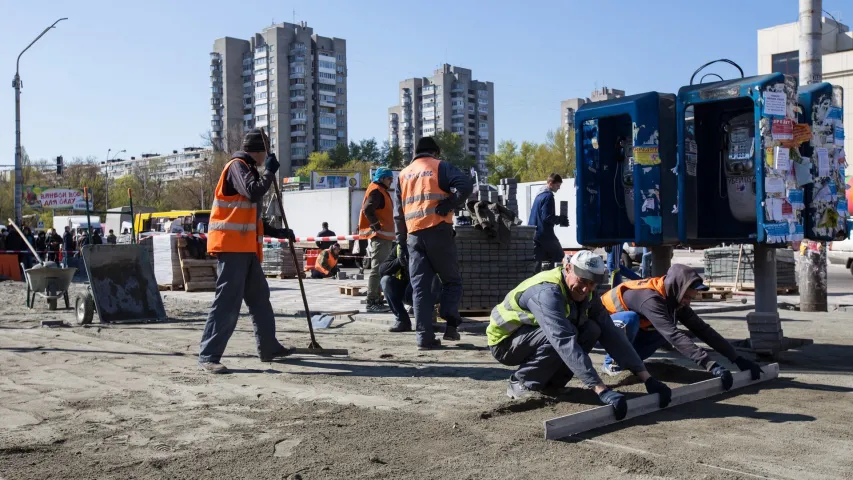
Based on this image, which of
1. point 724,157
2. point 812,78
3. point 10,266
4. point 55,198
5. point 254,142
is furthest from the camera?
point 55,198

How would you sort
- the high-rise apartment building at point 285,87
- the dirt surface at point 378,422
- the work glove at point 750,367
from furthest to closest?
the high-rise apartment building at point 285,87 < the work glove at point 750,367 < the dirt surface at point 378,422

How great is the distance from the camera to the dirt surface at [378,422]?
4.10 m

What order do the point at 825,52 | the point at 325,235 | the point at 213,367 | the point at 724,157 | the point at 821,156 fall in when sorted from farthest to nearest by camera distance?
the point at 825,52
the point at 325,235
the point at 724,157
the point at 821,156
the point at 213,367

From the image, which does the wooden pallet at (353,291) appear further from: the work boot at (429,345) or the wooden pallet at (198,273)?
the work boot at (429,345)

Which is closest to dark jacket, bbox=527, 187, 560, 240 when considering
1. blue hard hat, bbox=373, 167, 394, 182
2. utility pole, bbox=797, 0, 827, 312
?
blue hard hat, bbox=373, 167, 394, 182

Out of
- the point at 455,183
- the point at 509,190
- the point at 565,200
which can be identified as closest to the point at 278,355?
the point at 455,183

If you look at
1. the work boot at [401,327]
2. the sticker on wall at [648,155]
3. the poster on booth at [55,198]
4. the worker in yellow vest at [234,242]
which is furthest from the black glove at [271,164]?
the poster on booth at [55,198]

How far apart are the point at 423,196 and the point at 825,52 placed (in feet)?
167

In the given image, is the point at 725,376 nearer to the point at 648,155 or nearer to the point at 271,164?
the point at 648,155

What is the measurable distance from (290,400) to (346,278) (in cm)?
1606

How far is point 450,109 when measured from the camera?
537 ft

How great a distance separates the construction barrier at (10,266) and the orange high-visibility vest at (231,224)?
1986 centimetres

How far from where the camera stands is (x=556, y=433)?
15.0ft

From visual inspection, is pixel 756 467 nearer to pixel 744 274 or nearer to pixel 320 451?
pixel 320 451
